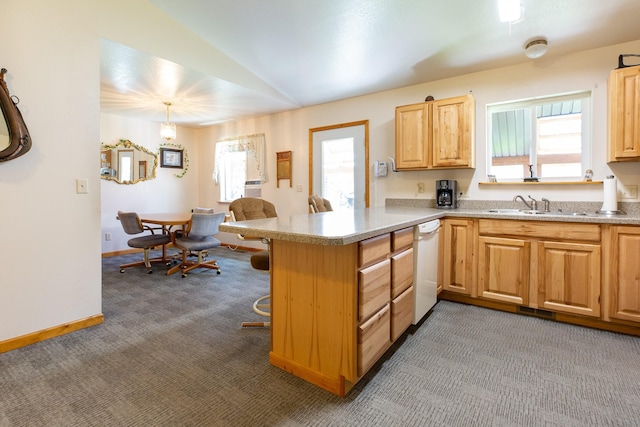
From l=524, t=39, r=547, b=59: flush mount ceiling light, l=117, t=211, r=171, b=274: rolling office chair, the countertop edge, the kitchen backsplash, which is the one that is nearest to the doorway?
the kitchen backsplash

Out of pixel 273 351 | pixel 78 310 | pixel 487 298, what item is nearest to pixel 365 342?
pixel 273 351

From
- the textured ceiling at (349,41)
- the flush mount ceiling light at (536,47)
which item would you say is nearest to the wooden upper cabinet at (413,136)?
the textured ceiling at (349,41)

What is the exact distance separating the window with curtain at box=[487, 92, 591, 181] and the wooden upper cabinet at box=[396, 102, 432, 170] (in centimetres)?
68

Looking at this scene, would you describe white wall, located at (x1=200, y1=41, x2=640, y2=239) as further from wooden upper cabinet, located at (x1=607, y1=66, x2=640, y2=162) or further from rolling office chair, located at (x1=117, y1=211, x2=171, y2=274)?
rolling office chair, located at (x1=117, y1=211, x2=171, y2=274)

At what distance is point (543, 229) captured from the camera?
8.14 feet

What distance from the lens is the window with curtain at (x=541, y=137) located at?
114 inches

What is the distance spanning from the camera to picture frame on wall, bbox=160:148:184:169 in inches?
223

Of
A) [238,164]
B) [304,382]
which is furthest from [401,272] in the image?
[238,164]

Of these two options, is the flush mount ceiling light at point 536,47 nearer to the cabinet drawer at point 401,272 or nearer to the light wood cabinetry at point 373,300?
the cabinet drawer at point 401,272

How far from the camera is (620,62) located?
2.49 m

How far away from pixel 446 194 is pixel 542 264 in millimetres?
1132

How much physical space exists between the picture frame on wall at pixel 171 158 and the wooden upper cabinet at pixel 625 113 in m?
6.15

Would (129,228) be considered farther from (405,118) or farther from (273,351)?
(405,118)

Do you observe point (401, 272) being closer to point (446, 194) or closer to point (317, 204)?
point (317, 204)
